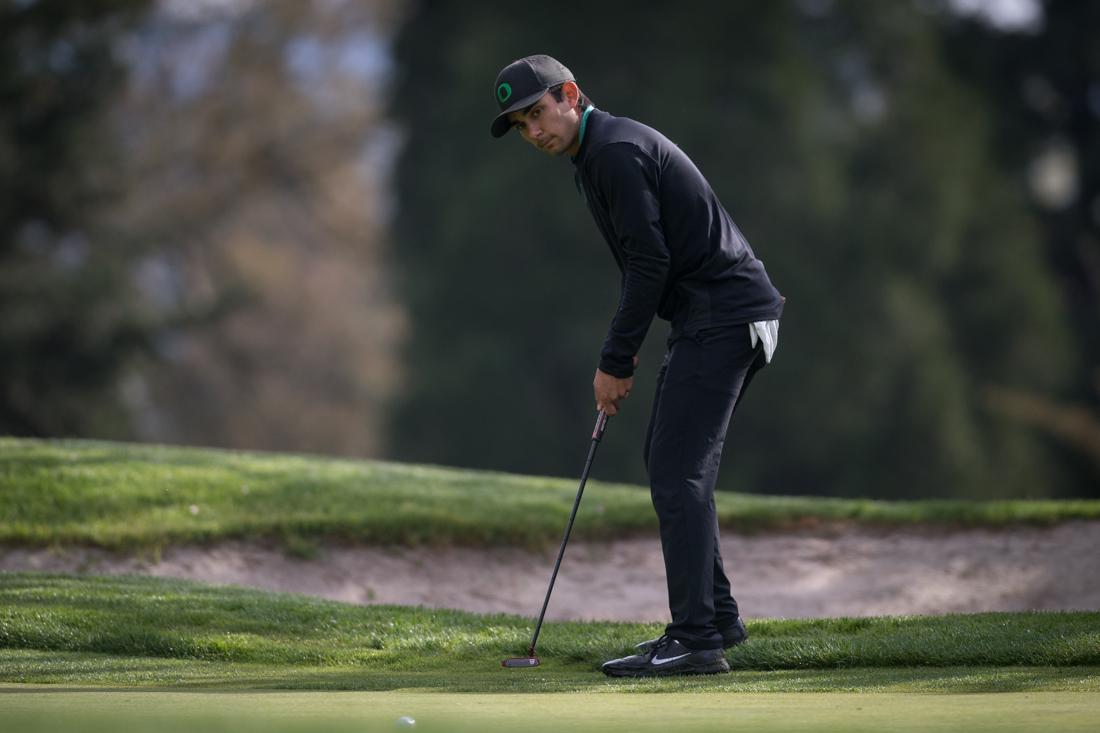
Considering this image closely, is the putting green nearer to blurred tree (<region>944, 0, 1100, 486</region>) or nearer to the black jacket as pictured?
the black jacket

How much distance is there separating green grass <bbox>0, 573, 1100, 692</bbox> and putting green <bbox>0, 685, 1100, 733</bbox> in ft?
1.40

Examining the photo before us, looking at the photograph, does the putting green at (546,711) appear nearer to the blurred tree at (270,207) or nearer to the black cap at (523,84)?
the black cap at (523,84)

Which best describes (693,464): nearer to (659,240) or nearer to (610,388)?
(610,388)

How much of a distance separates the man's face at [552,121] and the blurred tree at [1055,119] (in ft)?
93.4

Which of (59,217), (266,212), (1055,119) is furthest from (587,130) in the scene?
(266,212)

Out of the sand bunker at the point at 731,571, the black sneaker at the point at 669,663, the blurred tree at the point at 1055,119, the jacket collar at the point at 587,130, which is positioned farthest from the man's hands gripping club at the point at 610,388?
the blurred tree at the point at 1055,119

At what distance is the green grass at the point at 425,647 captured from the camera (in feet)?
20.0

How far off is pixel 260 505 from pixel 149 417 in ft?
109

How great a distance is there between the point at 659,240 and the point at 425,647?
2.35m

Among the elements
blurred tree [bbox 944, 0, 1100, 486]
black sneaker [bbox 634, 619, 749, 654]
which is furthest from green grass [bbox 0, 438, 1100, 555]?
blurred tree [bbox 944, 0, 1100, 486]

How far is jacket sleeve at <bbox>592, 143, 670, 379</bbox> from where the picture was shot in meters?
6.32

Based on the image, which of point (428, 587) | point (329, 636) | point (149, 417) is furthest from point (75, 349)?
point (329, 636)

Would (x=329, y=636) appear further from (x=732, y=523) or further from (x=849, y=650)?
(x=732, y=523)

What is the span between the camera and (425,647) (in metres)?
7.50
